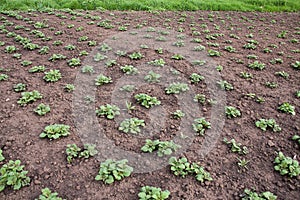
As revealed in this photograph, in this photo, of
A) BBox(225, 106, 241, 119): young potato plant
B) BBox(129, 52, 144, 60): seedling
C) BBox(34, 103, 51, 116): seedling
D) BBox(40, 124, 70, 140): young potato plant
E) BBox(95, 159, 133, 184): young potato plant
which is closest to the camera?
BBox(95, 159, 133, 184): young potato plant

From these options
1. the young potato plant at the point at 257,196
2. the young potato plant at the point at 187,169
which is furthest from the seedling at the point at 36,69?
the young potato plant at the point at 257,196

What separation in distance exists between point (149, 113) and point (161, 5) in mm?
10508

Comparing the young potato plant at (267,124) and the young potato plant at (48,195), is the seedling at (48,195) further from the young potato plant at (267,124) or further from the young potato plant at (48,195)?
the young potato plant at (267,124)

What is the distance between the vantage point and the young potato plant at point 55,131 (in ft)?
13.3

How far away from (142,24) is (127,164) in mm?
7732

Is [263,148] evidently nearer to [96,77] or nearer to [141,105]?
[141,105]

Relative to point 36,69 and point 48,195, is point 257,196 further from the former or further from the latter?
point 36,69

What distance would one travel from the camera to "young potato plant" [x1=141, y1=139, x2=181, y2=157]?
12.4 feet

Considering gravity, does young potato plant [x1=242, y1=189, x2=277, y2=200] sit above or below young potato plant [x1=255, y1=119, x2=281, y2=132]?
below

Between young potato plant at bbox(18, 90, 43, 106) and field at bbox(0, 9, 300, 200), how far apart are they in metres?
0.02

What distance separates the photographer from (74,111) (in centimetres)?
477

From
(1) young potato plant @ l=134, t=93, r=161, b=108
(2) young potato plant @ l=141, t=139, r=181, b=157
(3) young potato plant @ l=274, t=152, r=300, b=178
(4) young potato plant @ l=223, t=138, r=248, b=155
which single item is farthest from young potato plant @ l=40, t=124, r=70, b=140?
(3) young potato plant @ l=274, t=152, r=300, b=178

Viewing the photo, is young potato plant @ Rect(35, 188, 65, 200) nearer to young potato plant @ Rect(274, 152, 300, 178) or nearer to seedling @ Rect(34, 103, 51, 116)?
seedling @ Rect(34, 103, 51, 116)

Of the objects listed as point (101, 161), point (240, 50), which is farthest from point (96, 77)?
point (240, 50)
